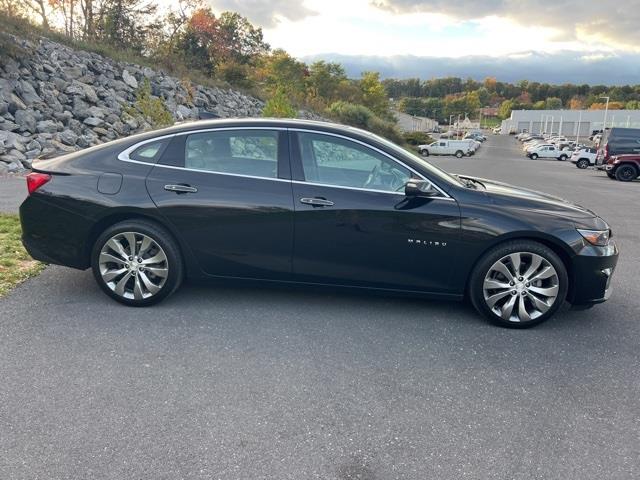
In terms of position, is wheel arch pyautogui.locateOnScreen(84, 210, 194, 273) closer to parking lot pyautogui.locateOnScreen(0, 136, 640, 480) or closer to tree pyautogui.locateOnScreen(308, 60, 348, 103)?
parking lot pyautogui.locateOnScreen(0, 136, 640, 480)

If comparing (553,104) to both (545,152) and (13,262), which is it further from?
(13,262)

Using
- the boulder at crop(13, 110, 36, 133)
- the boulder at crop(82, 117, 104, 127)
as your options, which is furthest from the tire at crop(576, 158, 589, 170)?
the boulder at crop(13, 110, 36, 133)

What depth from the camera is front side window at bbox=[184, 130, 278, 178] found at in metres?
4.26

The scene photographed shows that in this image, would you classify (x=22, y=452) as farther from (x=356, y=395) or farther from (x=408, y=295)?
(x=408, y=295)

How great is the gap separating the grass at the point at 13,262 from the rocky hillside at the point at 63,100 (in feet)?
22.9

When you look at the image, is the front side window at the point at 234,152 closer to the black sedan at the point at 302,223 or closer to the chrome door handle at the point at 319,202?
the black sedan at the point at 302,223

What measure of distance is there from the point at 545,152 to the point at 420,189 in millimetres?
47716

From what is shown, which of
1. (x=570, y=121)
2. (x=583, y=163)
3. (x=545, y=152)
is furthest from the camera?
(x=570, y=121)

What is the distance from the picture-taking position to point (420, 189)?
4.02 m

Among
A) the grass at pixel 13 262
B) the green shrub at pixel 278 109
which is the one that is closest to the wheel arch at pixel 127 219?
the grass at pixel 13 262

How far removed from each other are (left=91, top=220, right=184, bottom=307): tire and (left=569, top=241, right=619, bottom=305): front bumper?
3265 millimetres

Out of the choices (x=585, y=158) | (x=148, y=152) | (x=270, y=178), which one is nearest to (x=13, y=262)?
(x=148, y=152)

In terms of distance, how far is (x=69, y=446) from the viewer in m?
2.57

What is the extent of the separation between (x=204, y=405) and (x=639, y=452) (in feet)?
7.75
